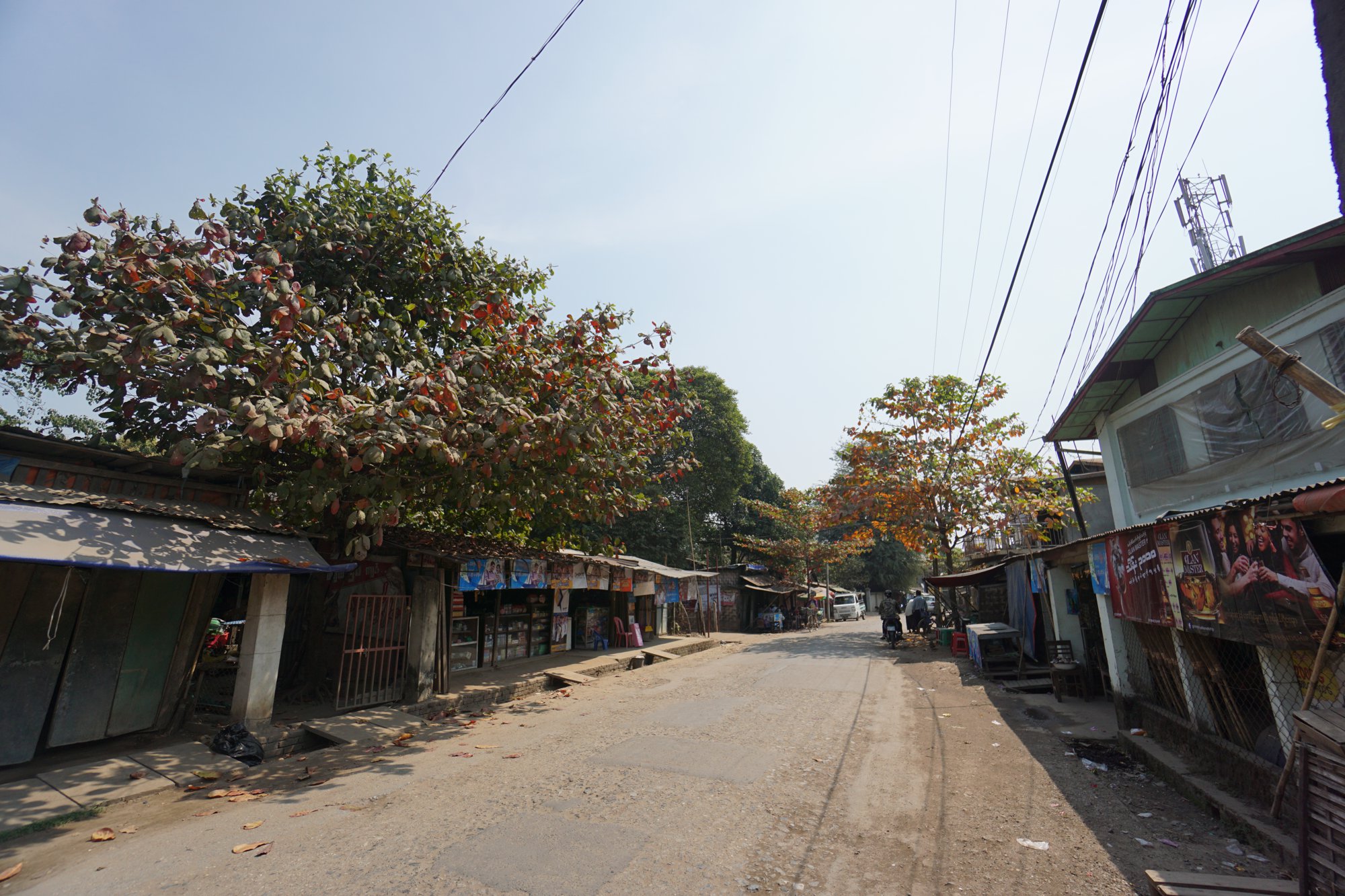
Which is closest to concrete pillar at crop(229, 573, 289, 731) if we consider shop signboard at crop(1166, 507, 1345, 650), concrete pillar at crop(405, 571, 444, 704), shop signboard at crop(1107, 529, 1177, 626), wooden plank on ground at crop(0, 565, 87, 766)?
wooden plank on ground at crop(0, 565, 87, 766)

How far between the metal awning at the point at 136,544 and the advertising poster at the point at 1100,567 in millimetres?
10669

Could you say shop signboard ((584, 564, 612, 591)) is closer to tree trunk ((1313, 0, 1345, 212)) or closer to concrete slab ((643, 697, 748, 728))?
concrete slab ((643, 697, 748, 728))

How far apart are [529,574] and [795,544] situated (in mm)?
23728

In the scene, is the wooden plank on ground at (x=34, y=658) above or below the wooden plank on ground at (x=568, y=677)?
above

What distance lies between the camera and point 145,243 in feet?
23.2

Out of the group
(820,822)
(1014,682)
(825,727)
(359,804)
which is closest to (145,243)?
(359,804)

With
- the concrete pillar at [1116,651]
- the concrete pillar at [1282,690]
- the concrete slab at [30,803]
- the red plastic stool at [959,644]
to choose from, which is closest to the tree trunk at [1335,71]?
the concrete pillar at [1282,690]

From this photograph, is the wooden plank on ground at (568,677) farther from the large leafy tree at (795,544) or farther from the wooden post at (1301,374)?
the large leafy tree at (795,544)

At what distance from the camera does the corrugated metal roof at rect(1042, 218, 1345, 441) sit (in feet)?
21.5

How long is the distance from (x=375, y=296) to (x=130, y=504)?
454 centimetres

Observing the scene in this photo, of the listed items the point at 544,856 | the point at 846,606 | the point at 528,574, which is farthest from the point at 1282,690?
the point at 846,606

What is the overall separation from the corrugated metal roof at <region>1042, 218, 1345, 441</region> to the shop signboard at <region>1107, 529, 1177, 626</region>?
308 centimetres

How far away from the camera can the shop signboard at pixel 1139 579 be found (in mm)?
6918

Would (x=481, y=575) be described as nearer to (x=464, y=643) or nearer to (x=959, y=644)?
(x=464, y=643)
